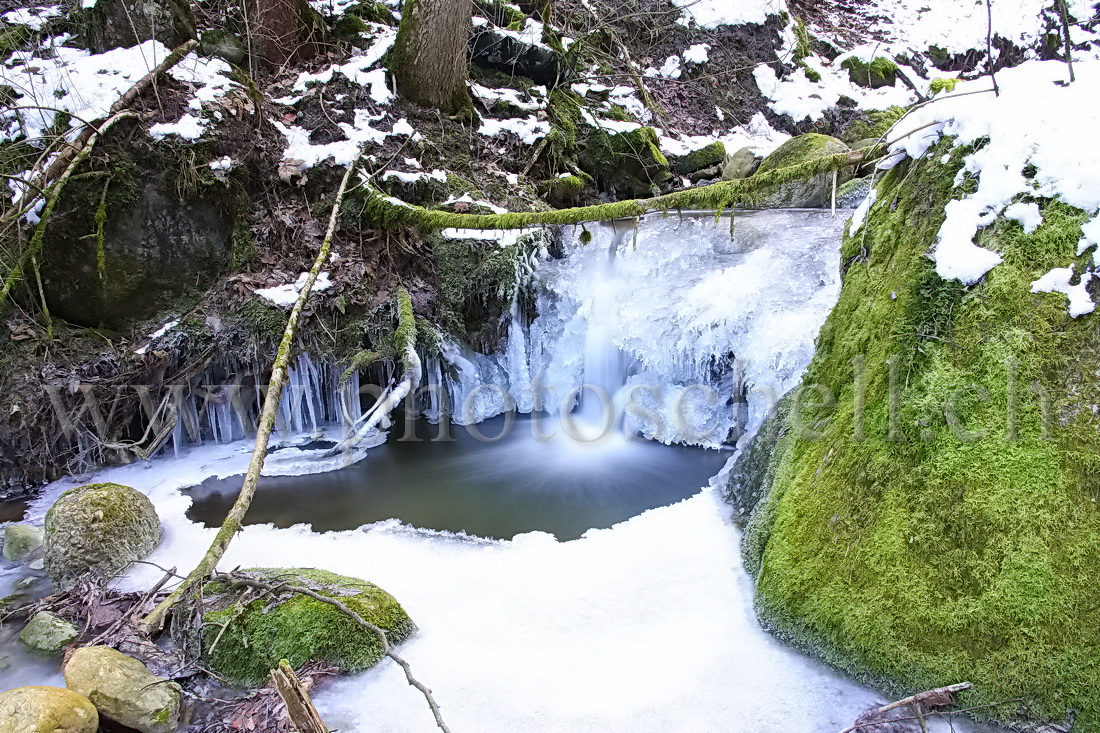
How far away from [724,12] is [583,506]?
10790mm

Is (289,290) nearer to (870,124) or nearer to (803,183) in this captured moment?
(803,183)

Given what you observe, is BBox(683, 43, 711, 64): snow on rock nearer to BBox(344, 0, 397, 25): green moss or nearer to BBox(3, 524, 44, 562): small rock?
BBox(344, 0, 397, 25): green moss

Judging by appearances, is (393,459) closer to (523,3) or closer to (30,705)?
(30,705)

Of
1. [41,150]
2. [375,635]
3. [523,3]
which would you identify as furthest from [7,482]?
[523,3]

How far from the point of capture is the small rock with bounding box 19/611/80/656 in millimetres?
2938

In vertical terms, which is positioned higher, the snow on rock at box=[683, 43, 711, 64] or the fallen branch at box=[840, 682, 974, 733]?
the snow on rock at box=[683, 43, 711, 64]

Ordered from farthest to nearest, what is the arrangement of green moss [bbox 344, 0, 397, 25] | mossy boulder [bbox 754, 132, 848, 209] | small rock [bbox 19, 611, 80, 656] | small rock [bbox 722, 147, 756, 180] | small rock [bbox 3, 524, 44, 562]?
small rock [bbox 722, 147, 756, 180] → green moss [bbox 344, 0, 397, 25] → mossy boulder [bbox 754, 132, 848, 209] → small rock [bbox 3, 524, 44, 562] → small rock [bbox 19, 611, 80, 656]

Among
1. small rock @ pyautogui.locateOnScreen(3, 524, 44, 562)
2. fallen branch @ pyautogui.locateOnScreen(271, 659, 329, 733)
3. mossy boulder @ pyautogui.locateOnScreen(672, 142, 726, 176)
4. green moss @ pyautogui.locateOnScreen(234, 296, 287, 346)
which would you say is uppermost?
mossy boulder @ pyautogui.locateOnScreen(672, 142, 726, 176)

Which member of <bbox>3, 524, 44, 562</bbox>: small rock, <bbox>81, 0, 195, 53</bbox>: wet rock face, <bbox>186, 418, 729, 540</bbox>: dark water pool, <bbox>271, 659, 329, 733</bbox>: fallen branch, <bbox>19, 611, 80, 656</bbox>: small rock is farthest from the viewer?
<bbox>81, 0, 195, 53</bbox>: wet rock face

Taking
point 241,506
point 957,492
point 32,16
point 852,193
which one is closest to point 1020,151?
point 957,492

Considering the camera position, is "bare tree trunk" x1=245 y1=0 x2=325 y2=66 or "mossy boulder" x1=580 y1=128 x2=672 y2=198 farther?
"mossy boulder" x1=580 y1=128 x2=672 y2=198

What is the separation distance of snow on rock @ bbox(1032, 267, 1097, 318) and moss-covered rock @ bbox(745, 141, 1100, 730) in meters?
0.03

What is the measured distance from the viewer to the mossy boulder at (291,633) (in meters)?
2.73

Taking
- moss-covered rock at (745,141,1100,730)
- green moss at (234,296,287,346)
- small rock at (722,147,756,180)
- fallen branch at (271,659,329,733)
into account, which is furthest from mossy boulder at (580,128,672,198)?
fallen branch at (271,659,329,733)
